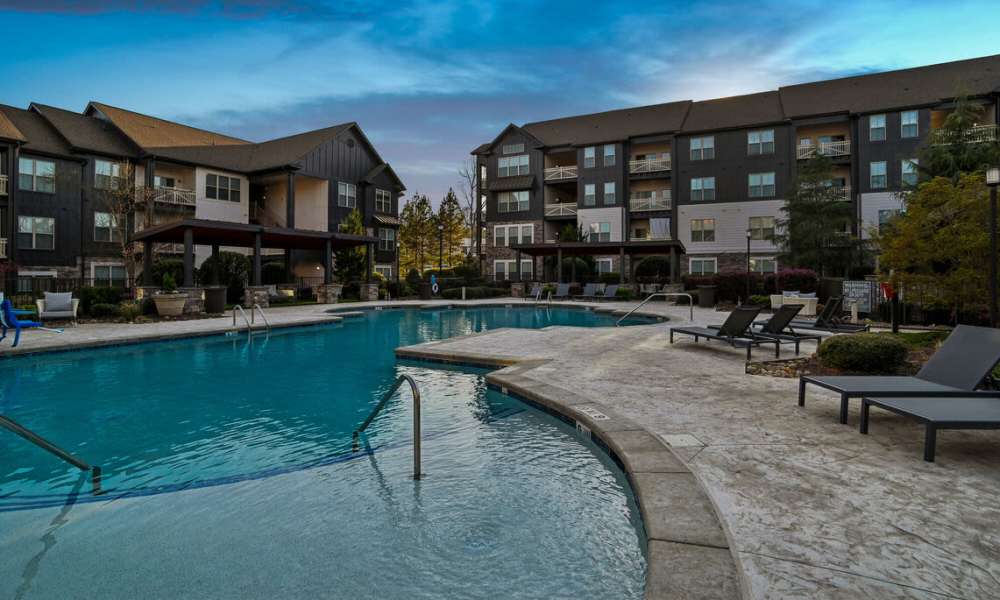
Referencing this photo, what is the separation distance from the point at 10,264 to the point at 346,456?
2579cm

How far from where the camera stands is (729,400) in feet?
20.1

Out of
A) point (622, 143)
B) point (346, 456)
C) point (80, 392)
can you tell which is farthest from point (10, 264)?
point (622, 143)

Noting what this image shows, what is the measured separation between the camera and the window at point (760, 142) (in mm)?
33562

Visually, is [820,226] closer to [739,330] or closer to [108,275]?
[739,330]

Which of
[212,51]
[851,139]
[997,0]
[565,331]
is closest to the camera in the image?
[997,0]

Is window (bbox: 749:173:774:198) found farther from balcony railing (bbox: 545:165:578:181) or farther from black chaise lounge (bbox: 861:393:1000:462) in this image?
black chaise lounge (bbox: 861:393:1000:462)

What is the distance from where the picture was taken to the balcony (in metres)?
39.2

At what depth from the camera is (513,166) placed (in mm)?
40875

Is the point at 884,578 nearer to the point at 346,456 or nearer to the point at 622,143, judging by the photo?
the point at 346,456

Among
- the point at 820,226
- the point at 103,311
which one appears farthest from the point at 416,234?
the point at 820,226

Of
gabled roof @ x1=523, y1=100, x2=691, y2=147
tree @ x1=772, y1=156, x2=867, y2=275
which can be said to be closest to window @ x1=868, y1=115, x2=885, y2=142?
tree @ x1=772, y1=156, x2=867, y2=275

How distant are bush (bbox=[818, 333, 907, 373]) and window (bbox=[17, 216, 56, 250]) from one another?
105ft

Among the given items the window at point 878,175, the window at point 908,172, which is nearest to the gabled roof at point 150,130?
the window at point 878,175

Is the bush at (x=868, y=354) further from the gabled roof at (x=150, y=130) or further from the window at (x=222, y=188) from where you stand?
the gabled roof at (x=150, y=130)
